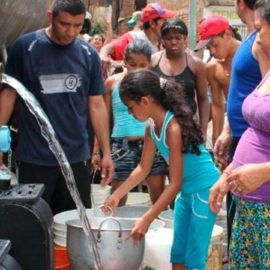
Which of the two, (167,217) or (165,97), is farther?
(167,217)

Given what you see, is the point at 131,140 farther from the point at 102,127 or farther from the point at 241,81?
the point at 241,81

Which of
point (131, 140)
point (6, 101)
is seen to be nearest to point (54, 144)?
point (6, 101)

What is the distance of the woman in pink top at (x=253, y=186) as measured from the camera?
276 centimetres

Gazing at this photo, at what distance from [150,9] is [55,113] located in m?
2.71

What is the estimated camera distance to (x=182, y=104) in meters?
3.69

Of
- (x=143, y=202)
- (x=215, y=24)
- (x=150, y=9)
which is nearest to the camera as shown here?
(x=215, y=24)

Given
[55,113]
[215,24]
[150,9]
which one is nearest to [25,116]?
[55,113]

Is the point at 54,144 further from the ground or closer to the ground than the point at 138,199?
further from the ground

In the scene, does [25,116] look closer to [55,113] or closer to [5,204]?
[55,113]

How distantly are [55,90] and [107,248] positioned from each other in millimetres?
1027

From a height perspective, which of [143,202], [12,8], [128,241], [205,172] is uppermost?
[12,8]

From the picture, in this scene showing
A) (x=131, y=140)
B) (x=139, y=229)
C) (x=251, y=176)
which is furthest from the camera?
(x=131, y=140)

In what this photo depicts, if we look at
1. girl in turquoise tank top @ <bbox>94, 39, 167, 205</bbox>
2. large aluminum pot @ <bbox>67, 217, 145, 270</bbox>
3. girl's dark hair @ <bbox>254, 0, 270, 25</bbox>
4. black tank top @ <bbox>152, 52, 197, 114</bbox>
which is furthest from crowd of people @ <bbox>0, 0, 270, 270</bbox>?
black tank top @ <bbox>152, 52, 197, 114</bbox>

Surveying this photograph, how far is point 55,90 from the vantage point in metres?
3.98
